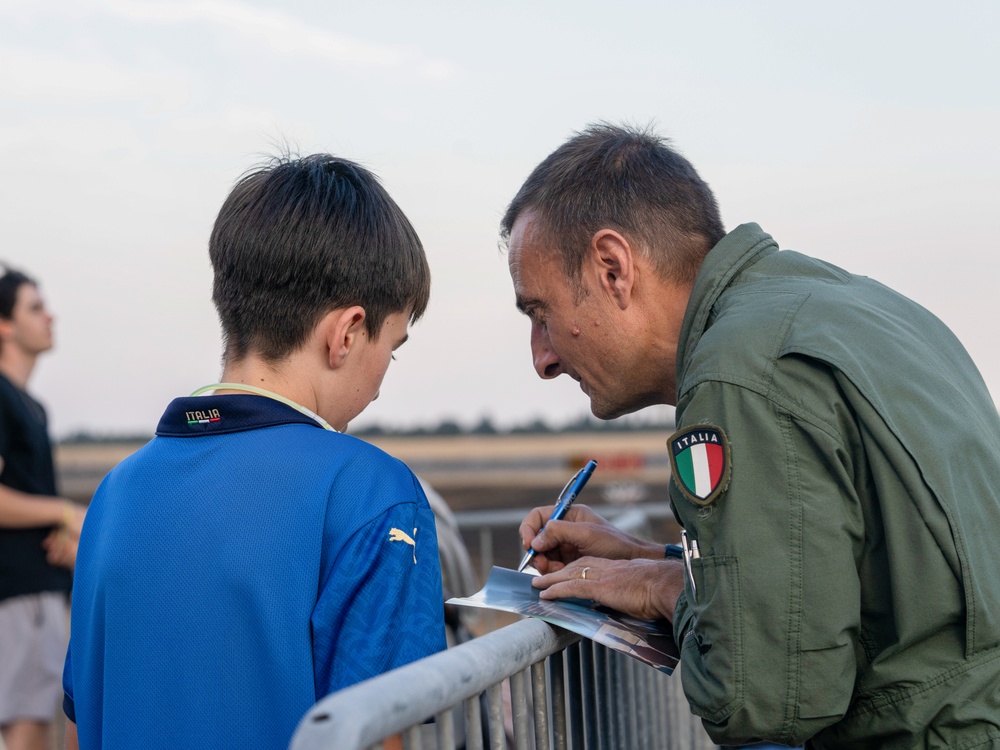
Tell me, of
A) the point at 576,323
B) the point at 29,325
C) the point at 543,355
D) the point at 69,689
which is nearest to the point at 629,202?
the point at 576,323

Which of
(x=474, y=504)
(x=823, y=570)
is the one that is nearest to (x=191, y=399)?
(x=823, y=570)

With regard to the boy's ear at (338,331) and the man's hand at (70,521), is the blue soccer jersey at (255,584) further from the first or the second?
the man's hand at (70,521)

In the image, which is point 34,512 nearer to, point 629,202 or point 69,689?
point 69,689

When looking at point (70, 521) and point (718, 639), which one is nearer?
point (718, 639)

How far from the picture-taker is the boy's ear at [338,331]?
5.84ft

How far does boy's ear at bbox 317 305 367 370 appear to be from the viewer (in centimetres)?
178

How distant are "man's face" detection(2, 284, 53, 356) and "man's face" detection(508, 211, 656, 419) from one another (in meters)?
2.84

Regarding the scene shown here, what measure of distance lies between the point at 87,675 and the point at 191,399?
483mm

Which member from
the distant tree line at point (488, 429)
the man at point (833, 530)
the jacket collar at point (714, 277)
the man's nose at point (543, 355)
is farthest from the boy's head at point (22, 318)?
the distant tree line at point (488, 429)

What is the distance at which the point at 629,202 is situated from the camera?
2.26 meters

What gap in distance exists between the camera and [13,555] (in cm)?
411

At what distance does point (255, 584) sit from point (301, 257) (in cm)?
59

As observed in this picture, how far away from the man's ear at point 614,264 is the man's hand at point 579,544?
0.52 meters

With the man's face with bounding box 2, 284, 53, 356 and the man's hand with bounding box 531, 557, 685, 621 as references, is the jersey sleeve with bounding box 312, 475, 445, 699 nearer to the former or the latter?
the man's hand with bounding box 531, 557, 685, 621
